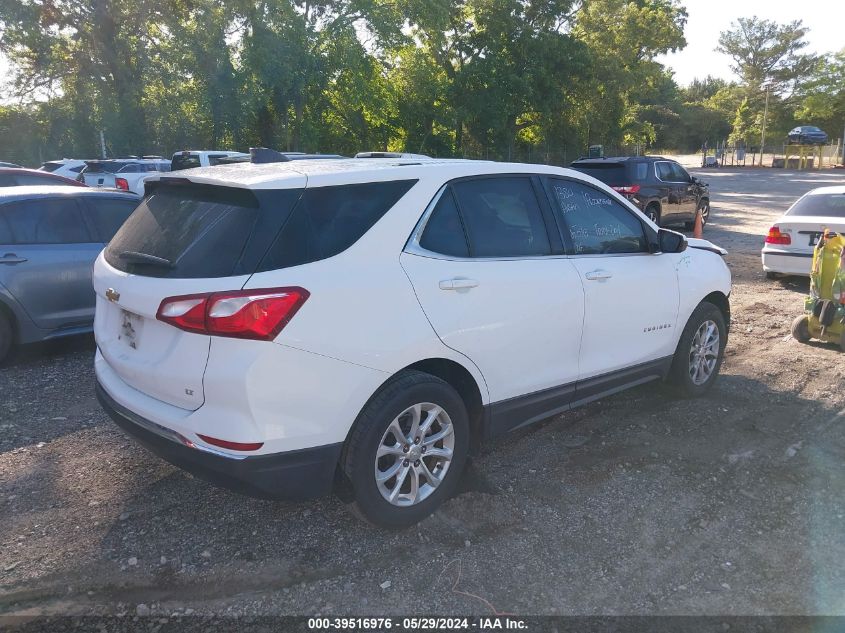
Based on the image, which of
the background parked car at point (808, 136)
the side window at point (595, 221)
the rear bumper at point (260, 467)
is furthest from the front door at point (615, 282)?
the background parked car at point (808, 136)

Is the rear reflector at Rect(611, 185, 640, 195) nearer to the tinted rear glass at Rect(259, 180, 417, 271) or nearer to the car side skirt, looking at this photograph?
the car side skirt

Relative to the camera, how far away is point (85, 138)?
30.8 m

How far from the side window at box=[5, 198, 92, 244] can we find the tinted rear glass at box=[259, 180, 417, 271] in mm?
4220

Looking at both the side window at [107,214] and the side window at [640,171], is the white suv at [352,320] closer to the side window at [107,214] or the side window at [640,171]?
the side window at [107,214]

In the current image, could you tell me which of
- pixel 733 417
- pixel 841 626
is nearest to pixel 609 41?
pixel 733 417

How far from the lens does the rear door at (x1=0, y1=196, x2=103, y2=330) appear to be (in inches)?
235

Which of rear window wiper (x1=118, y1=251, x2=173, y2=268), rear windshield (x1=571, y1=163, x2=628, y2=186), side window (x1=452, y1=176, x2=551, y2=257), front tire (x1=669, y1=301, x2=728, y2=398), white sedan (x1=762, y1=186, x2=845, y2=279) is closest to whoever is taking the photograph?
rear window wiper (x1=118, y1=251, x2=173, y2=268)

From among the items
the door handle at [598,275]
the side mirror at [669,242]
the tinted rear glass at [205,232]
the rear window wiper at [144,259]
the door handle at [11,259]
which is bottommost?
the door handle at [598,275]

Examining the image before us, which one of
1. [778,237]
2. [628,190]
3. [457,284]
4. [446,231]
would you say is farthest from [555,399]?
[628,190]

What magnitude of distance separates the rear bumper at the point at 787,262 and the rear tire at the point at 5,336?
9.16m

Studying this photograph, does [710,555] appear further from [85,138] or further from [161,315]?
[85,138]

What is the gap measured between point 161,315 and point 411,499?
59.4 inches

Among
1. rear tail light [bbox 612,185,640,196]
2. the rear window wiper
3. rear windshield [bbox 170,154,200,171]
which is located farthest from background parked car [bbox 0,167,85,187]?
rear tail light [bbox 612,185,640,196]

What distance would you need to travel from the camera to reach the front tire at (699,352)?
5137 millimetres
